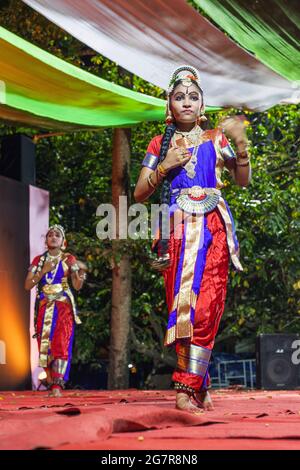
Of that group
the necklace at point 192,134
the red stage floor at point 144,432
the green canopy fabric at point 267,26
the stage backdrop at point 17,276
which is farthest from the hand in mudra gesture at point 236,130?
the stage backdrop at point 17,276

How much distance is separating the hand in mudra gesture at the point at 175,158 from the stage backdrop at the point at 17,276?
575cm

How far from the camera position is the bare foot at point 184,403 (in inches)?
172

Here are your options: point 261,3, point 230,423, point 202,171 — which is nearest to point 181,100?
point 202,171

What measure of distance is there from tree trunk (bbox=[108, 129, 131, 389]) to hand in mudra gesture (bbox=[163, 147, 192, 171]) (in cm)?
602

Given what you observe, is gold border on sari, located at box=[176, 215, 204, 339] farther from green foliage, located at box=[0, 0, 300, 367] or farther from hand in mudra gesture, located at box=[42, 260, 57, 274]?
green foliage, located at box=[0, 0, 300, 367]

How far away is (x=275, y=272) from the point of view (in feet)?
38.2

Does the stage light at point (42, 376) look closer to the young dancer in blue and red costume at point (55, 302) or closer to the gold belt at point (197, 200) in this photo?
the young dancer in blue and red costume at point (55, 302)

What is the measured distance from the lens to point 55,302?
8141mm

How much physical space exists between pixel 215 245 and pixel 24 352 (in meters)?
6.21

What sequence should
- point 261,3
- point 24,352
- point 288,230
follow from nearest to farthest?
1. point 261,3
2. point 24,352
3. point 288,230

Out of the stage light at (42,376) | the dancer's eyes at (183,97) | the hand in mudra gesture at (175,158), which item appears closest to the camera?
the hand in mudra gesture at (175,158)

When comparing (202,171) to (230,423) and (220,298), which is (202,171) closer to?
(220,298)

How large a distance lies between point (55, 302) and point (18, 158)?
3.01 meters

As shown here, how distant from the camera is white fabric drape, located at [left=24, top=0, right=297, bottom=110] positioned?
6828 millimetres
